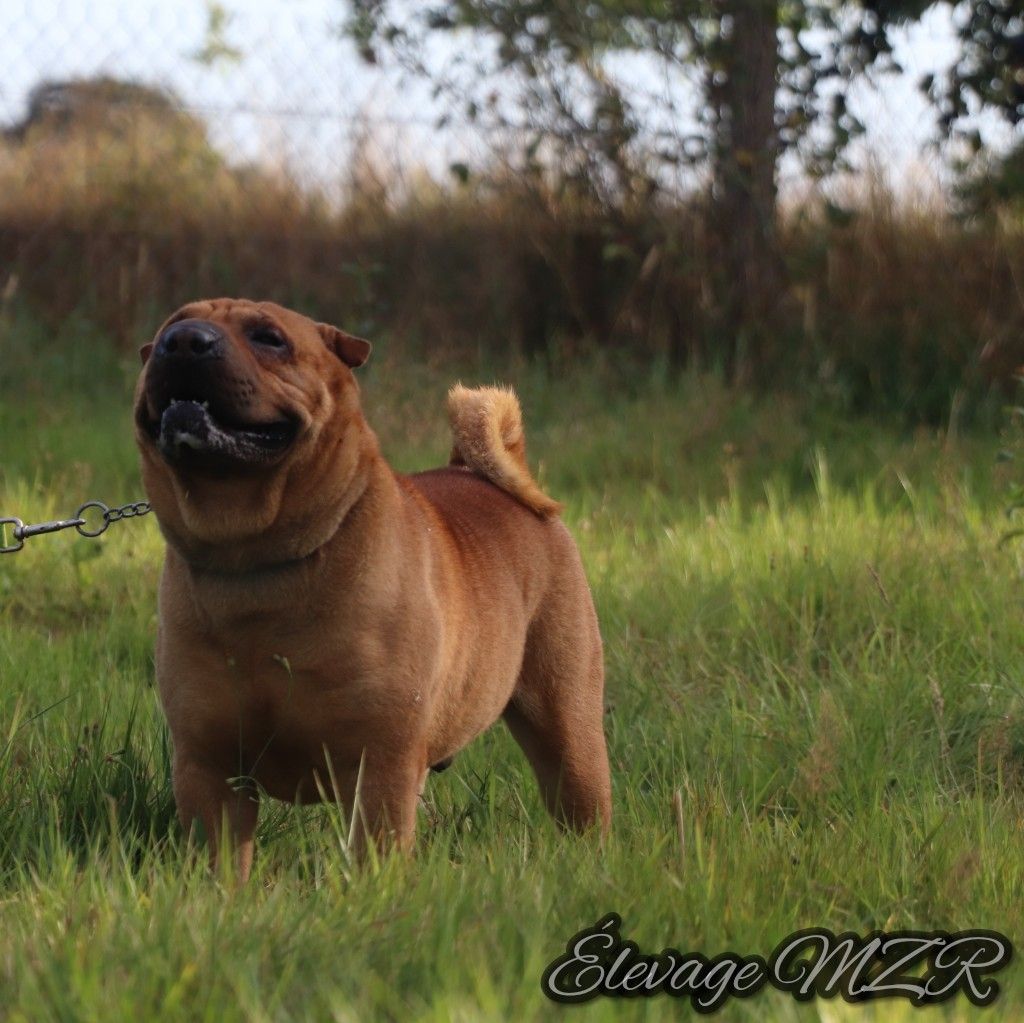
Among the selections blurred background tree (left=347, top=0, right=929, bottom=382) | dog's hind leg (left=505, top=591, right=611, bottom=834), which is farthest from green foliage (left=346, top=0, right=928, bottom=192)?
dog's hind leg (left=505, top=591, right=611, bottom=834)

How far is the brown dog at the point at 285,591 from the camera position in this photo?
10.6 ft

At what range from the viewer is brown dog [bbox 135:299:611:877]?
127 inches

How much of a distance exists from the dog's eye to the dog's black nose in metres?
0.22

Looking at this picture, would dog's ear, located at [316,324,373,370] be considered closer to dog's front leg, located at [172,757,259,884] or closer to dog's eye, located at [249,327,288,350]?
dog's eye, located at [249,327,288,350]

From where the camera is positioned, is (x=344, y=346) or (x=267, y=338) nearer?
(x=267, y=338)

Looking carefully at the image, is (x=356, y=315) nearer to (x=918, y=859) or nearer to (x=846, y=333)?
(x=846, y=333)

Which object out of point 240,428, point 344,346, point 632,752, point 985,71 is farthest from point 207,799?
point 985,71

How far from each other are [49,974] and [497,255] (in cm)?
766

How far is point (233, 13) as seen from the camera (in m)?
9.79

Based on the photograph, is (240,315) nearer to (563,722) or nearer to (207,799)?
(207,799)

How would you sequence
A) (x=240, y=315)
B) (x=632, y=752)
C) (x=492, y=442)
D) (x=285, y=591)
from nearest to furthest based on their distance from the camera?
(x=285, y=591) < (x=240, y=315) < (x=492, y=442) < (x=632, y=752)

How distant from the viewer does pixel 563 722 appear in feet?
13.2

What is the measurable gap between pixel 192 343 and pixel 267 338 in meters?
0.28

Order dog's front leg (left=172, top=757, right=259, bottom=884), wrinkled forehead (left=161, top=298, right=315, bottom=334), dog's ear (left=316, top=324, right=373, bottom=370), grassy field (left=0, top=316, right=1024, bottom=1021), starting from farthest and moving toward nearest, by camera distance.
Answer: dog's ear (left=316, top=324, right=373, bottom=370) < wrinkled forehead (left=161, top=298, right=315, bottom=334) < dog's front leg (left=172, top=757, right=259, bottom=884) < grassy field (left=0, top=316, right=1024, bottom=1021)
